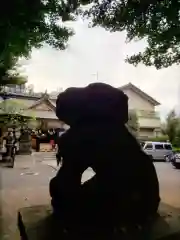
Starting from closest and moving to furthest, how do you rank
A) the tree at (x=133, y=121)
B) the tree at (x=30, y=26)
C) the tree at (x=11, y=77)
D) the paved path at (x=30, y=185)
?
the tree at (x=30, y=26) → the tree at (x=133, y=121) → the paved path at (x=30, y=185) → the tree at (x=11, y=77)

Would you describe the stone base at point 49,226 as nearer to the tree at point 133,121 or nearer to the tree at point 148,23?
the tree at point 133,121

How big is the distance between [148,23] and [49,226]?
7.11 feet

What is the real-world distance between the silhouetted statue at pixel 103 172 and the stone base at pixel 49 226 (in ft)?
0.34

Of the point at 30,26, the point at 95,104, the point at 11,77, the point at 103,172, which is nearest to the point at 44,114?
the point at 11,77

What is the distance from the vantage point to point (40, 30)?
10.4 ft

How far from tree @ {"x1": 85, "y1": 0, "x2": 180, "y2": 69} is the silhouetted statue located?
115 centimetres

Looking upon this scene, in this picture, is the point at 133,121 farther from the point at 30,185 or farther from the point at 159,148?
the point at 30,185

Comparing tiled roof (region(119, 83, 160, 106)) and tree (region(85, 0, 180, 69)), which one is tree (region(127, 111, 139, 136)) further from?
tree (region(85, 0, 180, 69))

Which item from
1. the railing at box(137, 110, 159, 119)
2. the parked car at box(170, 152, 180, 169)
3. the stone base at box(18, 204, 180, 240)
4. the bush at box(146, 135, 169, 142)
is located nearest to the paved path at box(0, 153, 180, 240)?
the parked car at box(170, 152, 180, 169)

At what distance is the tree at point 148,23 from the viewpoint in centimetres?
293

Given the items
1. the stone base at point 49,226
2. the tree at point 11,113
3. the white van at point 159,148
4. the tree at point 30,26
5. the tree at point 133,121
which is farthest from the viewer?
the tree at point 11,113

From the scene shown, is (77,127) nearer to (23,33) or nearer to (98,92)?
(98,92)

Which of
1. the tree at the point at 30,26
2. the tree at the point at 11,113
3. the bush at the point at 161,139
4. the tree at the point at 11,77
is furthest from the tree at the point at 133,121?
the tree at the point at 11,113

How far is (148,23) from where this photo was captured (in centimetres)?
311
